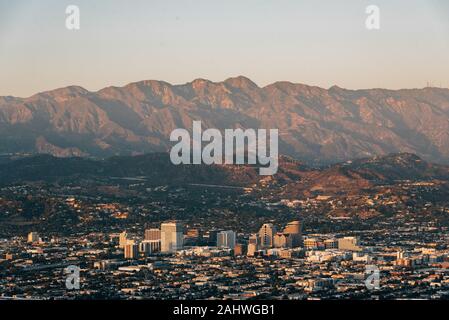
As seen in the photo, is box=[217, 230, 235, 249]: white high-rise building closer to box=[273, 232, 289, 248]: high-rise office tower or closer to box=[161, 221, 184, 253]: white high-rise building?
box=[161, 221, 184, 253]: white high-rise building

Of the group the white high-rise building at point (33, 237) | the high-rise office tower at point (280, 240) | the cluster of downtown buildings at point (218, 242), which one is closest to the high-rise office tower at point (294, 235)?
the cluster of downtown buildings at point (218, 242)

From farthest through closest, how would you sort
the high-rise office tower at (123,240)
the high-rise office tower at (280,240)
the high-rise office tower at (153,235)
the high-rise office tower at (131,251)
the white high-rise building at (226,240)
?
the high-rise office tower at (153,235) → the white high-rise building at (226,240) → the high-rise office tower at (280,240) → the high-rise office tower at (123,240) → the high-rise office tower at (131,251)

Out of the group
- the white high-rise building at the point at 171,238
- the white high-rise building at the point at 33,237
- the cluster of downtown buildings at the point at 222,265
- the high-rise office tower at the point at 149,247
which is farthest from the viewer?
the white high-rise building at the point at 33,237

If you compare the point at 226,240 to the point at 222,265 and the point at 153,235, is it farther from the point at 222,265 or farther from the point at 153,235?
the point at 222,265

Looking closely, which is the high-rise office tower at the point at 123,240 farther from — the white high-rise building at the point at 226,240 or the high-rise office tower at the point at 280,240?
the high-rise office tower at the point at 280,240

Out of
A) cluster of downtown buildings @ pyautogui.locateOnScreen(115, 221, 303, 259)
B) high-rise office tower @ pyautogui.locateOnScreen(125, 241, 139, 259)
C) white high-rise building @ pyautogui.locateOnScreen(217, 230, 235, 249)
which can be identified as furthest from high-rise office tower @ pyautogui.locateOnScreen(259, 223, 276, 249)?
high-rise office tower @ pyautogui.locateOnScreen(125, 241, 139, 259)

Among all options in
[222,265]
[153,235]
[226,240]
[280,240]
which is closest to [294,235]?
[280,240]

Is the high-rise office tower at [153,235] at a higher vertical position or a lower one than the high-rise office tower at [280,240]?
higher
